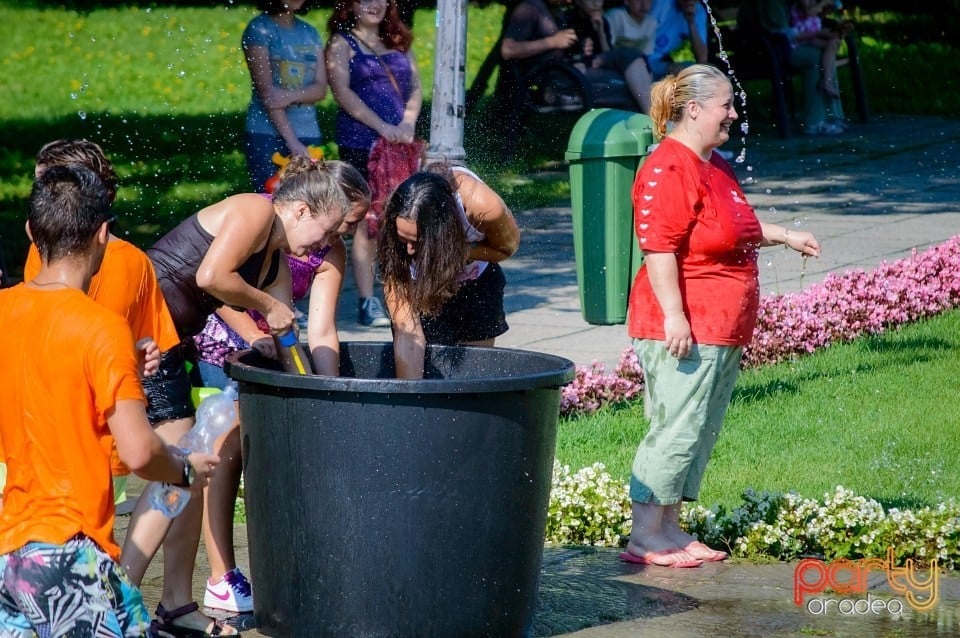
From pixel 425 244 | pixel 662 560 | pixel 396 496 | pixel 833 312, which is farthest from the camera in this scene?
pixel 833 312

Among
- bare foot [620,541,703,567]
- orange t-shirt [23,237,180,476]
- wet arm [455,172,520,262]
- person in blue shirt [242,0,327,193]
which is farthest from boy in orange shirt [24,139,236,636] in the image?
person in blue shirt [242,0,327,193]

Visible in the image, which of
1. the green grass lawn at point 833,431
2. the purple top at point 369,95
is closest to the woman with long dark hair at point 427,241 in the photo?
the green grass lawn at point 833,431

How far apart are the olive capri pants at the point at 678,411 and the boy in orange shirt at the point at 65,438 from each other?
6.88ft

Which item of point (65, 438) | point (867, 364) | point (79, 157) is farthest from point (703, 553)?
point (867, 364)

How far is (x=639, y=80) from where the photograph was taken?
13352 millimetres

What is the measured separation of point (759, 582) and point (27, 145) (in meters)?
13.1

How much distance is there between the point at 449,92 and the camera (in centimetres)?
731

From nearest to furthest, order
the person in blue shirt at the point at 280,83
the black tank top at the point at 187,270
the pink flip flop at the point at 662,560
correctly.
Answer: the black tank top at the point at 187,270 → the pink flip flop at the point at 662,560 → the person in blue shirt at the point at 280,83

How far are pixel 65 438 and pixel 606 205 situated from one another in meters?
4.64

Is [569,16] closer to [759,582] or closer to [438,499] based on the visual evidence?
[759,582]

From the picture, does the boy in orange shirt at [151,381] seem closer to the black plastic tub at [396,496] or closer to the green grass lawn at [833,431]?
the black plastic tub at [396,496]

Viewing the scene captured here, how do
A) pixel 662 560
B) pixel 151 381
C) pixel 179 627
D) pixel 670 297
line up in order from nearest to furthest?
pixel 151 381, pixel 179 627, pixel 670 297, pixel 662 560

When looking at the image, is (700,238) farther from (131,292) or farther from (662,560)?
(131,292)

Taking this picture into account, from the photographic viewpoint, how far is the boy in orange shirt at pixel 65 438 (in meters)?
3.20
